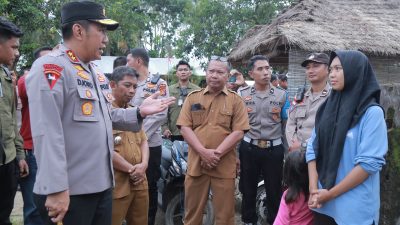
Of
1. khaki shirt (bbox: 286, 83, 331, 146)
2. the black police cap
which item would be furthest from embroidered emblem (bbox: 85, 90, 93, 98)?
khaki shirt (bbox: 286, 83, 331, 146)

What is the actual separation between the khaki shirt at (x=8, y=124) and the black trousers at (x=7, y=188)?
3.0 inches

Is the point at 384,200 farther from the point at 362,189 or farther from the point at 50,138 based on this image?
the point at 50,138

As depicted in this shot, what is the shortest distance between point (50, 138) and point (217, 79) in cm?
236

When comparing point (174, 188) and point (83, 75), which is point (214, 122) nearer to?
point (174, 188)

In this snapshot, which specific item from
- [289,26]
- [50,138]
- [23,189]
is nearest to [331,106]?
[50,138]

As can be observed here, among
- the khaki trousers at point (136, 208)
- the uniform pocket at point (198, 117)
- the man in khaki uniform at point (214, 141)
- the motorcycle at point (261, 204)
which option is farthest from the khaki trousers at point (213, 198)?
the motorcycle at point (261, 204)

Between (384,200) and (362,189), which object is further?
(384,200)

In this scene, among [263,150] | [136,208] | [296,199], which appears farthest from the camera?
[263,150]

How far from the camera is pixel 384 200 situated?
3.42 meters

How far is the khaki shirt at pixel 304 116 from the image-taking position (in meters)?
4.24

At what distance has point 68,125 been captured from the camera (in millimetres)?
2316

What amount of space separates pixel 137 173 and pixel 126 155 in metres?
0.18

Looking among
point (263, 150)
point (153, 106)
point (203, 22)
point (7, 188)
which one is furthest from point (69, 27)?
point (203, 22)

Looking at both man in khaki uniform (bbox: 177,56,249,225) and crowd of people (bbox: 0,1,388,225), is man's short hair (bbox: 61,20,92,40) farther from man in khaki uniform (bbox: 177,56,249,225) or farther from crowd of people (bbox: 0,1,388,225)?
man in khaki uniform (bbox: 177,56,249,225)
